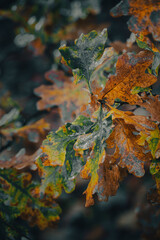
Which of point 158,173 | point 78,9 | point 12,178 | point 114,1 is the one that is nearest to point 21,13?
point 78,9

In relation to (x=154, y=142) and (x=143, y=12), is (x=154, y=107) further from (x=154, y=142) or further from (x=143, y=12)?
(x=143, y=12)

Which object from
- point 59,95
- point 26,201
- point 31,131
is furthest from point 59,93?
point 26,201

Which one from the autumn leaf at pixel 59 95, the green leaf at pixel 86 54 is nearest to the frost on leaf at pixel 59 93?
the autumn leaf at pixel 59 95

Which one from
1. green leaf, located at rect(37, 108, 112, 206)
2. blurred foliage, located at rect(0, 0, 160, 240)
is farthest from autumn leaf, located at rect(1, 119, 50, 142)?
green leaf, located at rect(37, 108, 112, 206)

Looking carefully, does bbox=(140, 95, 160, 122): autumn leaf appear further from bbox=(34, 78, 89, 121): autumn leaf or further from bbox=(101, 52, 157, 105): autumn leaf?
bbox=(34, 78, 89, 121): autumn leaf

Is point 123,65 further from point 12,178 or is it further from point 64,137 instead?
point 12,178

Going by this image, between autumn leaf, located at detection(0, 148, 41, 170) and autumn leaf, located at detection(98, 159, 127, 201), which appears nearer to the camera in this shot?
autumn leaf, located at detection(98, 159, 127, 201)

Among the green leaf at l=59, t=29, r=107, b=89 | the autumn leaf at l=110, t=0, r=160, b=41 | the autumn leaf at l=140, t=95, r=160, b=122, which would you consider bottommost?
the autumn leaf at l=140, t=95, r=160, b=122
